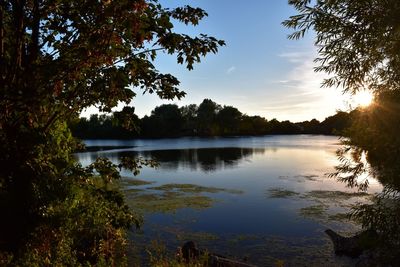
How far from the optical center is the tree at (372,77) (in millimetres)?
9078

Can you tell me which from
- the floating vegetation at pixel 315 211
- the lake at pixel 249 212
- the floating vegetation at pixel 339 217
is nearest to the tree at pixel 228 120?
the lake at pixel 249 212

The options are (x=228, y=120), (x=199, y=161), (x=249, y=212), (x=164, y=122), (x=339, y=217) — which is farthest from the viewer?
(x=228, y=120)

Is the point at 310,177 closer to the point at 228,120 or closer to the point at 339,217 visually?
the point at 339,217

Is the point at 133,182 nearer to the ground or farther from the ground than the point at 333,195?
farther from the ground

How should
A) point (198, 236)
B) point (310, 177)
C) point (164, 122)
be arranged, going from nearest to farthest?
1. point (198, 236)
2. point (310, 177)
3. point (164, 122)

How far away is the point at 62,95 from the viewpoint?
6.28 meters

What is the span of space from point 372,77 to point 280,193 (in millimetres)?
19203

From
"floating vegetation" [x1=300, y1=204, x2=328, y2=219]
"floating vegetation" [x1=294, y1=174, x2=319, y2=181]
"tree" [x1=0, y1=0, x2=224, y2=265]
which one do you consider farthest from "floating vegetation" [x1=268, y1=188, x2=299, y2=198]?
"tree" [x1=0, y1=0, x2=224, y2=265]

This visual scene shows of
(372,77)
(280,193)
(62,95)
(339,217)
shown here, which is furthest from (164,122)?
(62,95)

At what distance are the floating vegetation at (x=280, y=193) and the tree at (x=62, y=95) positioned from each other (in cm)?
2043

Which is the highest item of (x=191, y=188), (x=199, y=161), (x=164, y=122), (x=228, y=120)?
(x=228, y=120)

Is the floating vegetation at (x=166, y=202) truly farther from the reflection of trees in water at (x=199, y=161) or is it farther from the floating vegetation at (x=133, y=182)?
the reflection of trees in water at (x=199, y=161)

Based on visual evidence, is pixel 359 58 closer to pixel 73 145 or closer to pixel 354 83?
pixel 354 83

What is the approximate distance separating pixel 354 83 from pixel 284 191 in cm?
2010
